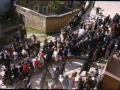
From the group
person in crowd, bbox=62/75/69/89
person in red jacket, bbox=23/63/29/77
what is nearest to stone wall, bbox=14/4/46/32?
person in red jacket, bbox=23/63/29/77

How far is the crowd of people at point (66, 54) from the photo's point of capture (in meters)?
16.1

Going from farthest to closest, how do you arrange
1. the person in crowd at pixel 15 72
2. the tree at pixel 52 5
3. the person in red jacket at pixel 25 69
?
1. the tree at pixel 52 5
2. the person in red jacket at pixel 25 69
3. the person in crowd at pixel 15 72

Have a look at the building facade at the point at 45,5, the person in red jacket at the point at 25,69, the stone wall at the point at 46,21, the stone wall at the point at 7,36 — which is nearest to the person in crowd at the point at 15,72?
the person in red jacket at the point at 25,69

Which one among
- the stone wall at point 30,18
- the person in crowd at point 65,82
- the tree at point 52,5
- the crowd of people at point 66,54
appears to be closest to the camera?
the person in crowd at point 65,82

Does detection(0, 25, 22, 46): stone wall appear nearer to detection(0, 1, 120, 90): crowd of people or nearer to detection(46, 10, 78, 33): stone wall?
detection(46, 10, 78, 33): stone wall

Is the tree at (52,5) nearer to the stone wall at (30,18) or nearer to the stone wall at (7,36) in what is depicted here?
the stone wall at (30,18)

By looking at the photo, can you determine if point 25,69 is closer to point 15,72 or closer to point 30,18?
point 15,72

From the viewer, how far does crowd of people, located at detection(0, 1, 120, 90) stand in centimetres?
1614

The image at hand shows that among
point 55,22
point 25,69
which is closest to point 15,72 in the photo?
point 25,69

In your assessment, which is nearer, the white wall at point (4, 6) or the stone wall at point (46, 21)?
the stone wall at point (46, 21)

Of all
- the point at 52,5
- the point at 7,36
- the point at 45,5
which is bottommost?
the point at 7,36

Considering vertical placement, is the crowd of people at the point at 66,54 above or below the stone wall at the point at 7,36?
above

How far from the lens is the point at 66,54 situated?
1933cm

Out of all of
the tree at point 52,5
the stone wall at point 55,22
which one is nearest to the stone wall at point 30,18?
the stone wall at point 55,22
